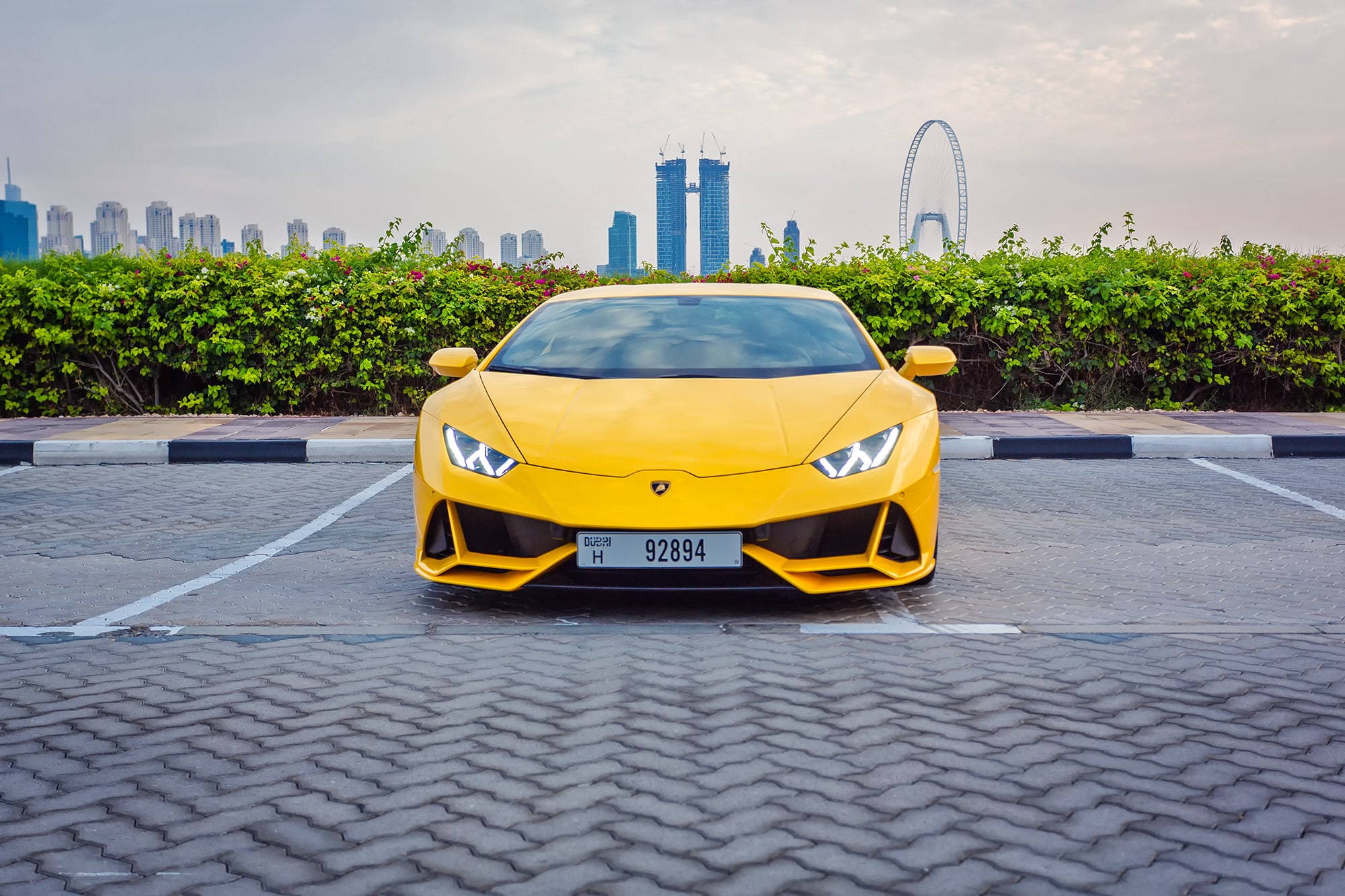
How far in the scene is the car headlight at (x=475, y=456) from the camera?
4379 millimetres

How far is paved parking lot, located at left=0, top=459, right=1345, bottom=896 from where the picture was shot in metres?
2.40

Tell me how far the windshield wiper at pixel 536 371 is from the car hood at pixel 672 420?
54 mm

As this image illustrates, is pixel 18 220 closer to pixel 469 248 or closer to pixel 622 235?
pixel 622 235

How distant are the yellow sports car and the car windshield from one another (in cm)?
4

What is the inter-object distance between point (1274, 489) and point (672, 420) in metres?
4.89

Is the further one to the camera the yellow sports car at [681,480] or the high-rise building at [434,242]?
the high-rise building at [434,242]

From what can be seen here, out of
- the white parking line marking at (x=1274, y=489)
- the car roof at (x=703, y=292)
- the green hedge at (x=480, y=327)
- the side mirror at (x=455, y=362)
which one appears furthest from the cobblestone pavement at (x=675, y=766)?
the green hedge at (x=480, y=327)

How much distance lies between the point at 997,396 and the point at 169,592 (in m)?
8.54

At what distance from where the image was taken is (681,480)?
4223 millimetres

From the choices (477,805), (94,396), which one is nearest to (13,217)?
(94,396)

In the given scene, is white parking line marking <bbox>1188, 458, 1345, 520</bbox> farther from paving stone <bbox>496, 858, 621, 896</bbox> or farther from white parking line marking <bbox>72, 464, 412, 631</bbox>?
paving stone <bbox>496, 858, 621, 896</bbox>

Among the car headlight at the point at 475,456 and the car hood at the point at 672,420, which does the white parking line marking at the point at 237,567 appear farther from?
the car hood at the point at 672,420

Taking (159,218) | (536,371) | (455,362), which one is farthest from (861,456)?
(159,218)

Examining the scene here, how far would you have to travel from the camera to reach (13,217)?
166750mm
